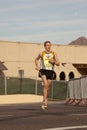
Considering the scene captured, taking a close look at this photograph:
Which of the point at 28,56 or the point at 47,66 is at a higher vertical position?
the point at 28,56

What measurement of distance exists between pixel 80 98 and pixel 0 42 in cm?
3637

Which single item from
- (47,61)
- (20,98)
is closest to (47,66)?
(47,61)

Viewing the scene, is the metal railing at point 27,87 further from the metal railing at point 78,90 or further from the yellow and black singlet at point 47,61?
the yellow and black singlet at point 47,61

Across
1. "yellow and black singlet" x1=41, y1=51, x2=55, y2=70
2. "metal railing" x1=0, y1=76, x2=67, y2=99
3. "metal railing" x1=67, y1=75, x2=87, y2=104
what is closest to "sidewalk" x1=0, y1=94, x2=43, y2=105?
"metal railing" x1=0, y1=76, x2=67, y2=99

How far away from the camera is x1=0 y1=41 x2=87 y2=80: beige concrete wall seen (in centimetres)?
6469

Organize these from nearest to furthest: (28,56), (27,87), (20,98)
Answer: (20,98), (27,87), (28,56)

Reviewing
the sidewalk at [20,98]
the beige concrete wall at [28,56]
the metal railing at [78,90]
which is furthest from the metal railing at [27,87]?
the metal railing at [78,90]

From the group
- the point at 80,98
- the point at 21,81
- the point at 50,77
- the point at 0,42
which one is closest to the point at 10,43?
the point at 0,42

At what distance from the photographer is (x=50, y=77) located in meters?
16.7

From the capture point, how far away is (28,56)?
67.2 meters

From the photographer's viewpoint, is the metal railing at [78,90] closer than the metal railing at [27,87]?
Yes

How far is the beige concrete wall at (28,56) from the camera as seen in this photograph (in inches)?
2547

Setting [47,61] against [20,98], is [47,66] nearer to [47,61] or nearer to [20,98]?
[47,61]

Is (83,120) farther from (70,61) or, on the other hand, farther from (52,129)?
(70,61)
